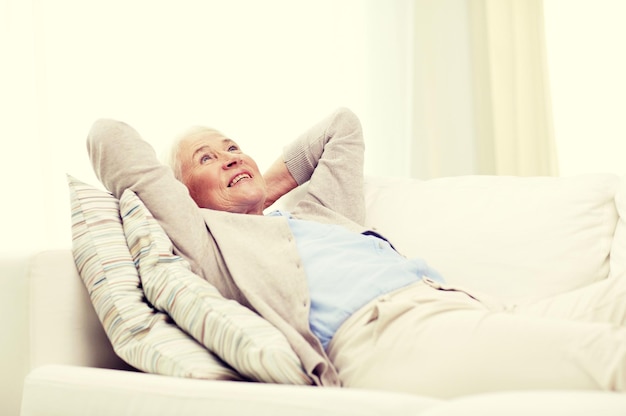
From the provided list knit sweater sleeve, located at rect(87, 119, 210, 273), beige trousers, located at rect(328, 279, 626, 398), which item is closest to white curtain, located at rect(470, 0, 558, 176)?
beige trousers, located at rect(328, 279, 626, 398)

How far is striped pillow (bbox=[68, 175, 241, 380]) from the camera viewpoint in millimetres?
1176

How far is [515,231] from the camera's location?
1.69 metres

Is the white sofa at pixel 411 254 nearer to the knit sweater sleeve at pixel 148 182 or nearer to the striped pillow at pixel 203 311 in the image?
the striped pillow at pixel 203 311

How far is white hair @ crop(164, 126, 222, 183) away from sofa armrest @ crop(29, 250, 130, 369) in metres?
0.47

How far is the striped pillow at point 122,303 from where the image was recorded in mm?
1176

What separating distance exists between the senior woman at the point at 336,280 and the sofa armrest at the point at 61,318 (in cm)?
21

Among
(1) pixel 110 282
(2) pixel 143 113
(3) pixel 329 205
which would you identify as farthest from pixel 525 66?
(1) pixel 110 282

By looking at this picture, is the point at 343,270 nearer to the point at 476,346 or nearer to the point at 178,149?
the point at 476,346

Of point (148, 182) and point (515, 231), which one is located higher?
point (148, 182)

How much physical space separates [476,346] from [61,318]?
28.4 inches

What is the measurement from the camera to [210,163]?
1.77m

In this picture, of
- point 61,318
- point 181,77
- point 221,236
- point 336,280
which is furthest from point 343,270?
point 181,77

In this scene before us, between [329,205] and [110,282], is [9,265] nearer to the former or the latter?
[110,282]

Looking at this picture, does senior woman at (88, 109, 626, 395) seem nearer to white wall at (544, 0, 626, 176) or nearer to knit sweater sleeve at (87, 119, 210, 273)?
knit sweater sleeve at (87, 119, 210, 273)
